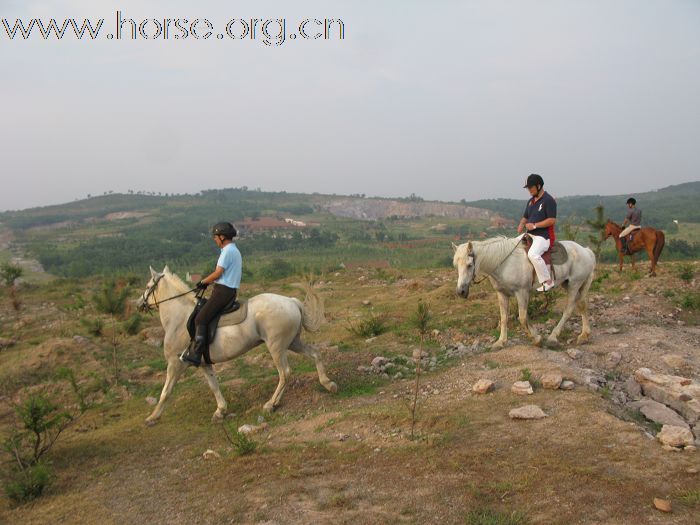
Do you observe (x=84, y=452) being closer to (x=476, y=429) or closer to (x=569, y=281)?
(x=476, y=429)

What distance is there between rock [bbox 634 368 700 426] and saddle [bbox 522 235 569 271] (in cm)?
213

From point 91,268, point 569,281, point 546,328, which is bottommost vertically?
point 91,268

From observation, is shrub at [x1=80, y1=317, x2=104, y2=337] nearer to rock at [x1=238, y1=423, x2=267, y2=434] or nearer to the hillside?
rock at [x1=238, y1=423, x2=267, y2=434]

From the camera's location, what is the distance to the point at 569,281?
26.5ft

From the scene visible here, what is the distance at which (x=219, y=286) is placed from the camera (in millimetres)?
6125

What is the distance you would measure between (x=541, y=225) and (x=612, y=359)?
2.22 metres

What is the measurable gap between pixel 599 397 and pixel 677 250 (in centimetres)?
3435

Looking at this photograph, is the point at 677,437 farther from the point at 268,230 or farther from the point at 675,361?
the point at 268,230

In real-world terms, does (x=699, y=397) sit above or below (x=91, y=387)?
above

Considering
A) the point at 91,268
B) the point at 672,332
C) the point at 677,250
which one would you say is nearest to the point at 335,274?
the point at 672,332

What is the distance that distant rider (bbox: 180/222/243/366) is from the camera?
6.09 meters

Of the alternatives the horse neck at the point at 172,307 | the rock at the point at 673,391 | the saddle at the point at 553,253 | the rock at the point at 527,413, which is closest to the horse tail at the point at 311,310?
the horse neck at the point at 172,307

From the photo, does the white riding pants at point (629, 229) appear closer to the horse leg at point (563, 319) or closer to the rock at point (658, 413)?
the horse leg at point (563, 319)

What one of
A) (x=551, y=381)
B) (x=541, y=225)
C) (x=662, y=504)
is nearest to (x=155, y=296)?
(x=551, y=381)
